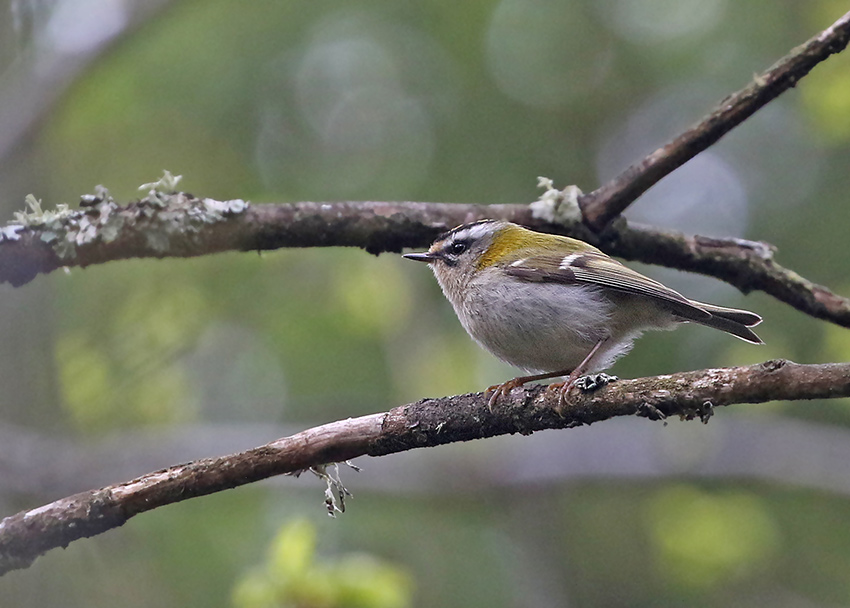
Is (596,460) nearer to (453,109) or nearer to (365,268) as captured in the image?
(365,268)

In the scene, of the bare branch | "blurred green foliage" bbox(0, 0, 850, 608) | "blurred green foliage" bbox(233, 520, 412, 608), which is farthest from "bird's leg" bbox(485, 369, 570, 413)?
"blurred green foliage" bbox(0, 0, 850, 608)

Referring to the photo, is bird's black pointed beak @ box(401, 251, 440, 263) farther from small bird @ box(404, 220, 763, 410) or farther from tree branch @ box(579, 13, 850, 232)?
tree branch @ box(579, 13, 850, 232)

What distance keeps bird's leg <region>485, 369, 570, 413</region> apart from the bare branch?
73 cm

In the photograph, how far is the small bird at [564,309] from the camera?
414 cm

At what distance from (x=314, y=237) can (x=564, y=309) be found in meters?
1.28

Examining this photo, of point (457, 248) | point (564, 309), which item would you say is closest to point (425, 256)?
point (457, 248)

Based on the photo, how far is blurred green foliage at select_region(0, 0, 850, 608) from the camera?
24.6 ft

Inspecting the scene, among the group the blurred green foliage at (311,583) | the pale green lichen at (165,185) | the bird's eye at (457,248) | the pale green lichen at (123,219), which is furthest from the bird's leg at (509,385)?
the pale green lichen at (165,185)

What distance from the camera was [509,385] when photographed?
370 cm

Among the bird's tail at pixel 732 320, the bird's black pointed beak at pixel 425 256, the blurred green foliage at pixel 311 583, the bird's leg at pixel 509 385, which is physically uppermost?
the bird's black pointed beak at pixel 425 256

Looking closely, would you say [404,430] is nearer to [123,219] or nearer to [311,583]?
[311,583]

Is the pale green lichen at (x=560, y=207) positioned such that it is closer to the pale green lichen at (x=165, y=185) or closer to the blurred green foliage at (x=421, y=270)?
the pale green lichen at (x=165, y=185)

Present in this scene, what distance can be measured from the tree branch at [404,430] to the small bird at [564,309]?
73 cm

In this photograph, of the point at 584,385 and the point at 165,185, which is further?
the point at 165,185
